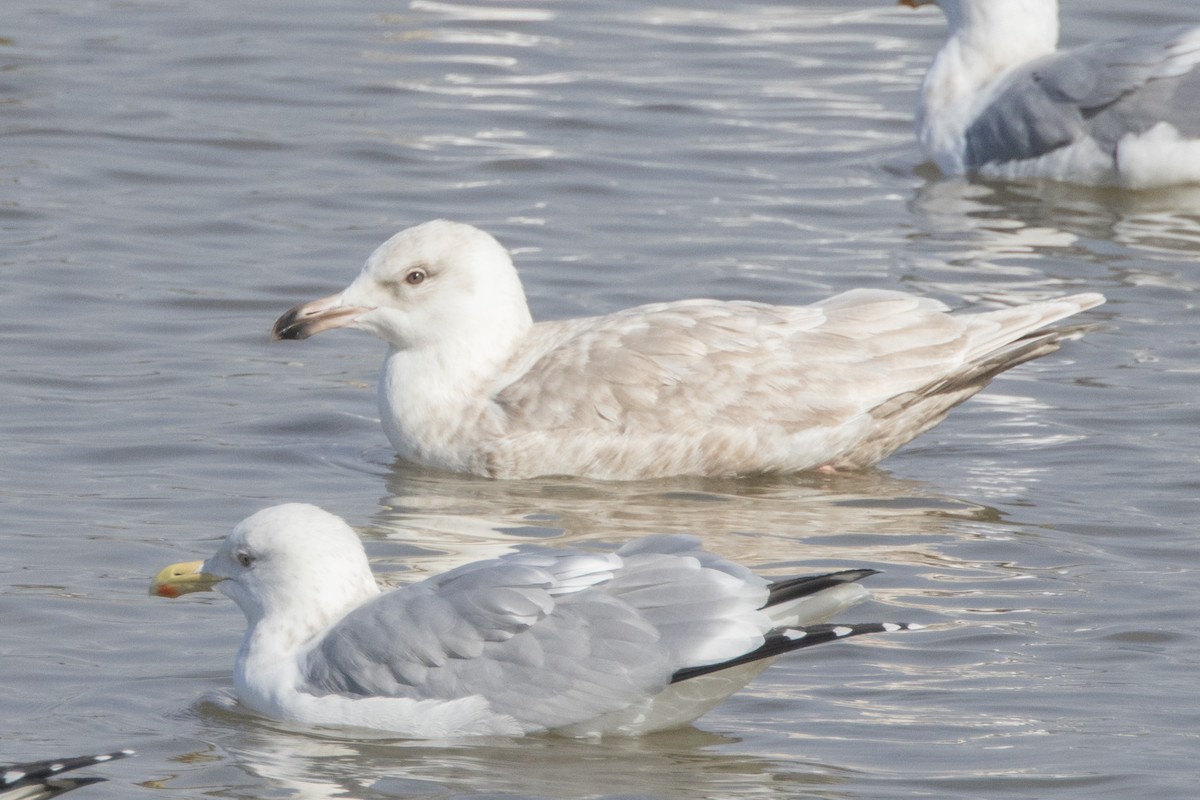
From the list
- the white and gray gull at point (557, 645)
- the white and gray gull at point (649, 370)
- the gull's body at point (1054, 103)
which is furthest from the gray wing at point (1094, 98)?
the white and gray gull at point (557, 645)

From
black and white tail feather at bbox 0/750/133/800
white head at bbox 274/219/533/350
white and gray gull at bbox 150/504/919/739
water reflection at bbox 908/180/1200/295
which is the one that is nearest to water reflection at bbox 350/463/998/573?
white head at bbox 274/219/533/350

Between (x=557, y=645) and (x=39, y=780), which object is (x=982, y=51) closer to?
(x=557, y=645)

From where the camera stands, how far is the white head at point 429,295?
29.9 ft

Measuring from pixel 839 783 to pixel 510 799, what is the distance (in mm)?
869

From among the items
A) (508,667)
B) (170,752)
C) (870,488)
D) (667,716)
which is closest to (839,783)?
(667,716)

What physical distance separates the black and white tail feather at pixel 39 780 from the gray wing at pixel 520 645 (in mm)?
1092

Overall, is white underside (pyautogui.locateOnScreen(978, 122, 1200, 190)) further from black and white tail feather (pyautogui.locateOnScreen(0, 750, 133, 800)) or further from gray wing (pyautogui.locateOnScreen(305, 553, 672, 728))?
black and white tail feather (pyautogui.locateOnScreen(0, 750, 133, 800))

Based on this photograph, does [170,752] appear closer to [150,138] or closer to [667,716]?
[667,716]

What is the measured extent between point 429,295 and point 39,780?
428 centimetres

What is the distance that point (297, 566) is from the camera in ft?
21.3

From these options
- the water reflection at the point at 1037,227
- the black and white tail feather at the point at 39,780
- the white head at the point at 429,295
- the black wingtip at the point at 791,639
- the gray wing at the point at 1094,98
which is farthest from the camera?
the gray wing at the point at 1094,98

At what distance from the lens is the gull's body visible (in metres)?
13.3

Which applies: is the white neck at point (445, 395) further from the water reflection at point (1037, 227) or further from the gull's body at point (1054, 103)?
the gull's body at point (1054, 103)

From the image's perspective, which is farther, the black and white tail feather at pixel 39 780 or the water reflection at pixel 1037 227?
the water reflection at pixel 1037 227
